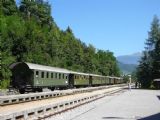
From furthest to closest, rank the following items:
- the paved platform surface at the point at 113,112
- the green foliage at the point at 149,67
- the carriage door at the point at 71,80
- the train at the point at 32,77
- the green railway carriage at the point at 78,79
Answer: the green foliage at the point at 149,67, the green railway carriage at the point at 78,79, the carriage door at the point at 71,80, the train at the point at 32,77, the paved platform surface at the point at 113,112

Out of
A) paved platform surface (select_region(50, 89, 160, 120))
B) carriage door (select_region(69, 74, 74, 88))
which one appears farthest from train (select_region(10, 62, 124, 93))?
paved platform surface (select_region(50, 89, 160, 120))

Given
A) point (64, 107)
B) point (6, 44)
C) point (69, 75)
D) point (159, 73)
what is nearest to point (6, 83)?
point (69, 75)

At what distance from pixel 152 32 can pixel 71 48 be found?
24.5 metres

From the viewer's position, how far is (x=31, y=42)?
8619cm

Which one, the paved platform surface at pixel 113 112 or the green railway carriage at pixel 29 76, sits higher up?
the green railway carriage at pixel 29 76

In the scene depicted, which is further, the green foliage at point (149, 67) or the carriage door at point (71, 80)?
the green foliage at point (149, 67)

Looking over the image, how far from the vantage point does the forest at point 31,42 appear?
7578 centimetres

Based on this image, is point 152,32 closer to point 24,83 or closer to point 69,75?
point 69,75

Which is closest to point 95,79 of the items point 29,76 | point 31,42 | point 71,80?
point 31,42

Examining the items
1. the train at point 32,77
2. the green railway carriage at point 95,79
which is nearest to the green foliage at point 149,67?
the green railway carriage at point 95,79

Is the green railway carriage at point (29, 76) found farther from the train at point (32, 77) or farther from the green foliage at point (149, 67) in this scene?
the green foliage at point (149, 67)

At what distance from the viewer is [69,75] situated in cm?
6309

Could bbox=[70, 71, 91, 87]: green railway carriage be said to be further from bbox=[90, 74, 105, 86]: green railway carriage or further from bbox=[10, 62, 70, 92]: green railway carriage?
bbox=[10, 62, 70, 92]: green railway carriage

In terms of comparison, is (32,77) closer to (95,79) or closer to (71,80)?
(71,80)
